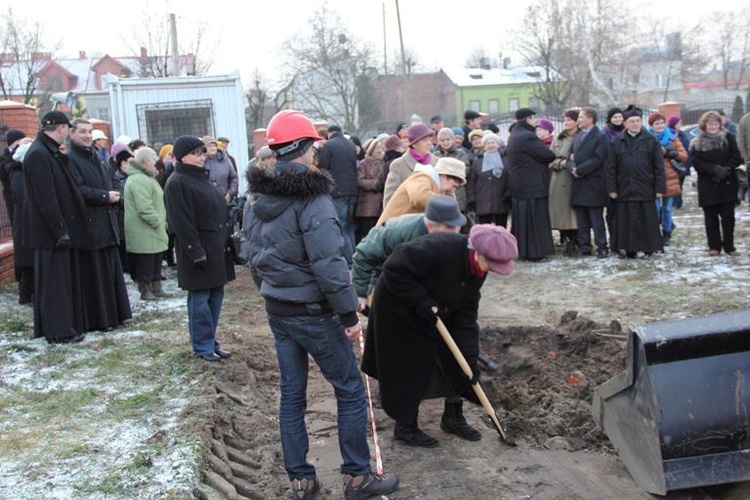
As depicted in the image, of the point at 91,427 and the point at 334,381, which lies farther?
the point at 91,427

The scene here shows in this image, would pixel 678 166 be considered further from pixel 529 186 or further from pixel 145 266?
pixel 145 266

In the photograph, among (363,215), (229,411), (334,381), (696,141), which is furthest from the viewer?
(363,215)

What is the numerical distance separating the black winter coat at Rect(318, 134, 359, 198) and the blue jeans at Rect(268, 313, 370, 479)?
268 inches

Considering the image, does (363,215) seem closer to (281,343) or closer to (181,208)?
(181,208)

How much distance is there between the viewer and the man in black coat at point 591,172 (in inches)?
419

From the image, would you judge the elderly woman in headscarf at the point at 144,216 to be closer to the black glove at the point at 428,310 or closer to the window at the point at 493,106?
the black glove at the point at 428,310

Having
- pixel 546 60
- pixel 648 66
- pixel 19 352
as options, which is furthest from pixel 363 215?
pixel 648 66

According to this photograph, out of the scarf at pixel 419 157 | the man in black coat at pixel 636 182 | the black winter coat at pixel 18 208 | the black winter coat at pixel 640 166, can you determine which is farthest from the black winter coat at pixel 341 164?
the black winter coat at pixel 18 208

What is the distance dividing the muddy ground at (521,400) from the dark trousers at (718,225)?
24.4 inches

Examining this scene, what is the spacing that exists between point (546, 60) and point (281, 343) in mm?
44572

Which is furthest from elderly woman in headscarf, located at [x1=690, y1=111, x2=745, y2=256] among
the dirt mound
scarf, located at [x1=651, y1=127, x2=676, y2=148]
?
the dirt mound

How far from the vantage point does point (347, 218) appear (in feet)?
36.9

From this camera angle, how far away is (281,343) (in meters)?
4.17

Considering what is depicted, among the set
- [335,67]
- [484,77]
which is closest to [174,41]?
[335,67]
